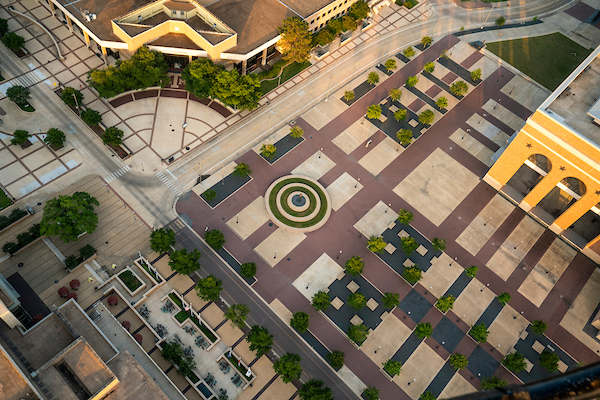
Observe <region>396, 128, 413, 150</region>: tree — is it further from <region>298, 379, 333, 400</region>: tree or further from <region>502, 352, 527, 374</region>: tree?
<region>298, 379, 333, 400</region>: tree

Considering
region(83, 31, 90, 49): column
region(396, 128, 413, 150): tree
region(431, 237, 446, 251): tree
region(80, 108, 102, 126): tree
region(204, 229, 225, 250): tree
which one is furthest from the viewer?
region(83, 31, 90, 49): column

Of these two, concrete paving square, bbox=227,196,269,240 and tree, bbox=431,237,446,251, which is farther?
concrete paving square, bbox=227,196,269,240

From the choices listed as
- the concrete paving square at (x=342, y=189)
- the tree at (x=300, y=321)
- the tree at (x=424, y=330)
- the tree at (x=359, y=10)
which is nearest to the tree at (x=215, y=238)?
the tree at (x=300, y=321)

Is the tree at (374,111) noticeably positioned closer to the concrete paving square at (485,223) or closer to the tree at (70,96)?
the concrete paving square at (485,223)

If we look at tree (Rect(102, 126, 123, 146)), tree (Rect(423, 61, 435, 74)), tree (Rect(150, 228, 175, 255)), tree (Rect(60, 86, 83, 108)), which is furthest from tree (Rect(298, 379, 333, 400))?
tree (Rect(423, 61, 435, 74))

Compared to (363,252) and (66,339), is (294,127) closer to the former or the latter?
(363,252)

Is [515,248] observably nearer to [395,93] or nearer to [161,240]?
[395,93]

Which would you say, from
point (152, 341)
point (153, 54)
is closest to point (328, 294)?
point (152, 341)
